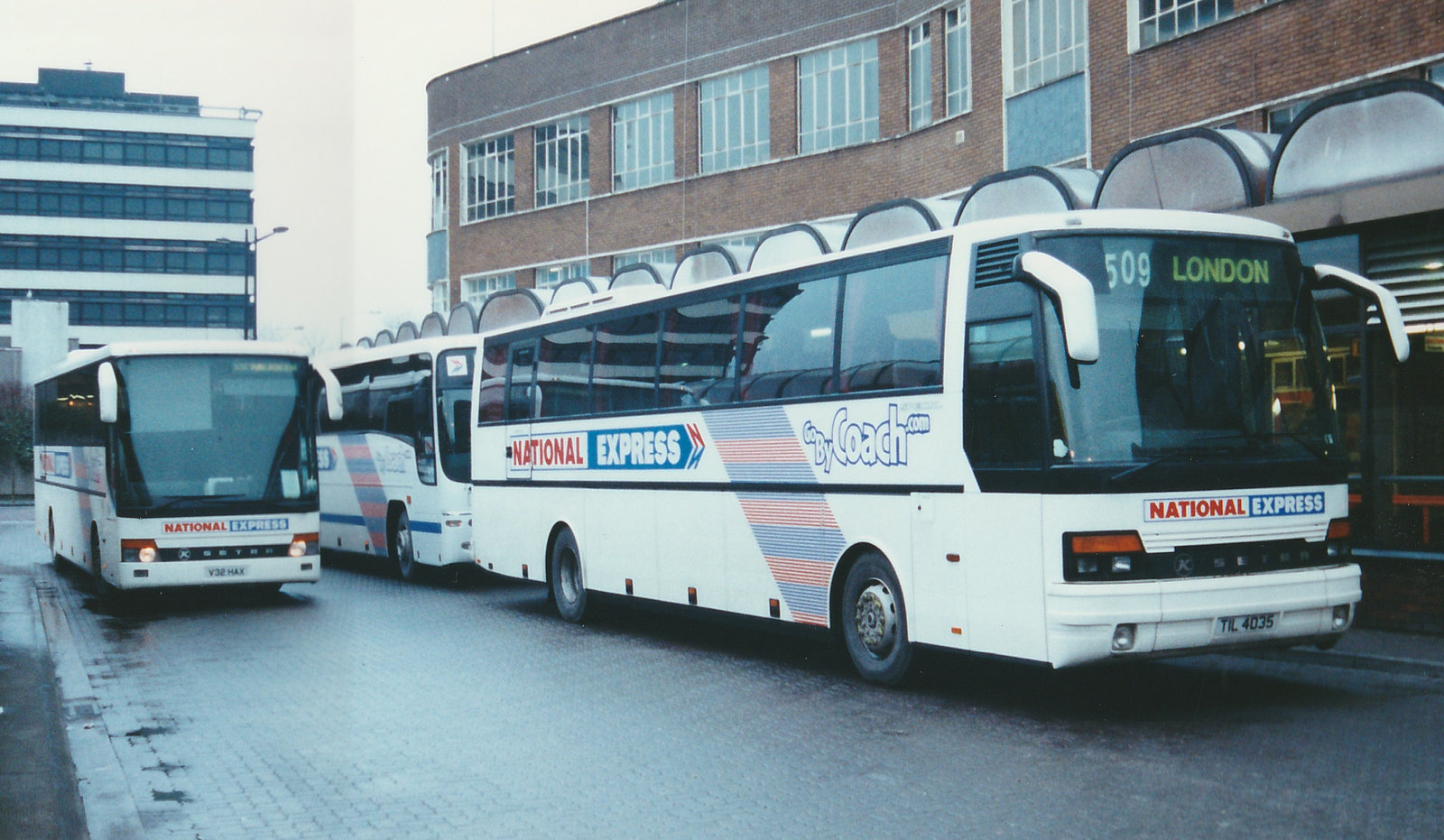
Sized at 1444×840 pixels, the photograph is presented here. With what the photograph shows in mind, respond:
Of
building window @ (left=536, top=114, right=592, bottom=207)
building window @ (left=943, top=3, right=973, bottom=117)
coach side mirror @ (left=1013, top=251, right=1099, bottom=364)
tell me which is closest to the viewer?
coach side mirror @ (left=1013, top=251, right=1099, bottom=364)

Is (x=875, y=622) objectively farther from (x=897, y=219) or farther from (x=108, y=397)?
(x=897, y=219)

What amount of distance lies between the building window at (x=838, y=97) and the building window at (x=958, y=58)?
3069 millimetres

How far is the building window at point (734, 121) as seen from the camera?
32.8 m

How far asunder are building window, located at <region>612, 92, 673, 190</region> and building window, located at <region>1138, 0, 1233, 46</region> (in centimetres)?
1645

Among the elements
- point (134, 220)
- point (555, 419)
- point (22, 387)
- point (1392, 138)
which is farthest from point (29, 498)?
point (1392, 138)

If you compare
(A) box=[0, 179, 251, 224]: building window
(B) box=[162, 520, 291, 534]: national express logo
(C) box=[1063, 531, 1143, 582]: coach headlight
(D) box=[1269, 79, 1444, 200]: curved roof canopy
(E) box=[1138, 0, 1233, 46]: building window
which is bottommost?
(B) box=[162, 520, 291, 534]: national express logo

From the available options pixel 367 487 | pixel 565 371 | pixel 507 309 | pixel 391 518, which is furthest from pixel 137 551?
pixel 507 309

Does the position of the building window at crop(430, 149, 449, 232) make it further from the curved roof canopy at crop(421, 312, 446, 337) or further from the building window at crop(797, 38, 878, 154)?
the building window at crop(797, 38, 878, 154)

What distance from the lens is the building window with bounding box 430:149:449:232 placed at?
142 ft

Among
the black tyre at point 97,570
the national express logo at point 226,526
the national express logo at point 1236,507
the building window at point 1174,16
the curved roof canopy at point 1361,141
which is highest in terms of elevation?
the building window at point 1174,16

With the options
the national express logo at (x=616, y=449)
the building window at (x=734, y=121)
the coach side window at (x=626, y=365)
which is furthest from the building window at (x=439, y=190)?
the coach side window at (x=626, y=365)

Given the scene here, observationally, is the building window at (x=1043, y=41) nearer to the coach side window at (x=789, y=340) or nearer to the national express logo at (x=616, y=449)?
the national express logo at (x=616, y=449)

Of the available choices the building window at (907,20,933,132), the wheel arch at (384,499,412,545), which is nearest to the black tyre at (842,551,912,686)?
the wheel arch at (384,499,412,545)

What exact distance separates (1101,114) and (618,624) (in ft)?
36.4
